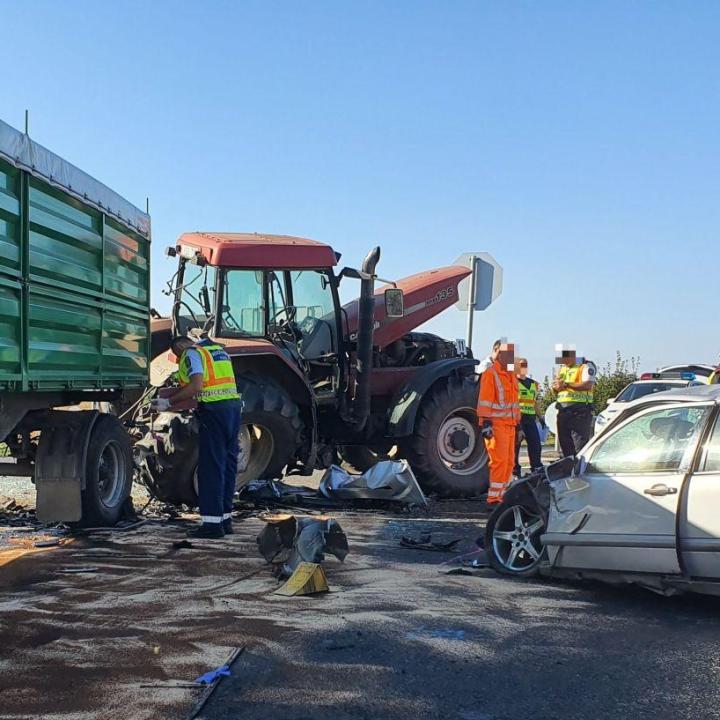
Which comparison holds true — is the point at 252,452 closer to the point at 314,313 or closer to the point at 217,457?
the point at 217,457

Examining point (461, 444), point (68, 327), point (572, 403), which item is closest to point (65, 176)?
point (68, 327)

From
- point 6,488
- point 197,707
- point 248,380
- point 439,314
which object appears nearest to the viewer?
point 197,707

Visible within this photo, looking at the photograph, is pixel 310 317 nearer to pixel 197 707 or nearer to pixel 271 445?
pixel 271 445

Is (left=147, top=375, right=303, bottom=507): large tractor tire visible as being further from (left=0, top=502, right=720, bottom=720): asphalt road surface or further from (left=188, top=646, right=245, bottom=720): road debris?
(left=188, top=646, right=245, bottom=720): road debris

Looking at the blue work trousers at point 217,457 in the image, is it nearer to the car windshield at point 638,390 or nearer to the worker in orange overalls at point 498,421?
the worker in orange overalls at point 498,421

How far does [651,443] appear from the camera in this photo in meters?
5.33

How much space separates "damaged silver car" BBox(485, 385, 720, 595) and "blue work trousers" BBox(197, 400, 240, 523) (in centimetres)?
243

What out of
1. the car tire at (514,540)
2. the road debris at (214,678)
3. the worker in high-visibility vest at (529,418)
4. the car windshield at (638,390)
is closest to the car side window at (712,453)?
the car tire at (514,540)

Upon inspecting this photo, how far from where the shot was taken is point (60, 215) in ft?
21.1

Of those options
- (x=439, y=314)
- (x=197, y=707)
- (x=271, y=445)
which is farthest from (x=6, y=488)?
(x=197, y=707)

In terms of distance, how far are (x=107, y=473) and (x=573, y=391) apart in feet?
20.1

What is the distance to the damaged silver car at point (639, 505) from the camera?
4859 mm

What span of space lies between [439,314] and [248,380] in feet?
11.6

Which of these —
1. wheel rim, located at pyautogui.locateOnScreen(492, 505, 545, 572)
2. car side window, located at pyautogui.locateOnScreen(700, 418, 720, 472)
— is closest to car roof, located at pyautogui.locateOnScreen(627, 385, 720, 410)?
car side window, located at pyautogui.locateOnScreen(700, 418, 720, 472)
